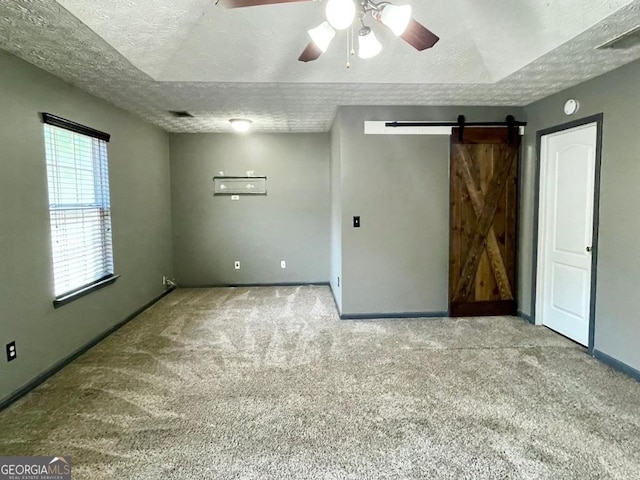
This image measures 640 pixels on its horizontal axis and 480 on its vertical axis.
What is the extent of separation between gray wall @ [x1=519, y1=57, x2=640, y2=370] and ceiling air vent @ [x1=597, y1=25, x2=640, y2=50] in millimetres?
405

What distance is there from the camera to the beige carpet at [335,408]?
191 centimetres

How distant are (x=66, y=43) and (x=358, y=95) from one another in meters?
2.32

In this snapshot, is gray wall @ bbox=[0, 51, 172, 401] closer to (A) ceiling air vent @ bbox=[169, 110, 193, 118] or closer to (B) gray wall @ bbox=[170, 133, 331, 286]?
(A) ceiling air vent @ bbox=[169, 110, 193, 118]

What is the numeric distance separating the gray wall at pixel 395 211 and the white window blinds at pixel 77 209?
7.89ft

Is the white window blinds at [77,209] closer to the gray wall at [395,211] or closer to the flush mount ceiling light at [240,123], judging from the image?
the flush mount ceiling light at [240,123]

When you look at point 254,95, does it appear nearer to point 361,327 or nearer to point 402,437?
point 361,327

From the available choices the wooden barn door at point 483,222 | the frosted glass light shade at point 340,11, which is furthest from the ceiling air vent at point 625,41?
the frosted glass light shade at point 340,11

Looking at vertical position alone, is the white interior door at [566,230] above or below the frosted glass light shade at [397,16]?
below

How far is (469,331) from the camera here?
3.80 meters

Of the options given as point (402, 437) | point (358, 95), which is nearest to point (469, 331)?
point (402, 437)

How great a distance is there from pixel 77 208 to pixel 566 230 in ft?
14.7

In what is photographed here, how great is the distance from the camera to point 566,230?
3629mm

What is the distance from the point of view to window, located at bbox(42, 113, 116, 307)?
3006mm

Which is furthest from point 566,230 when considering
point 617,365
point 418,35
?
point 418,35
